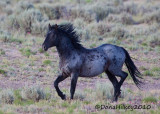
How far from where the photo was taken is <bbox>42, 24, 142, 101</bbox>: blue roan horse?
8.67 m

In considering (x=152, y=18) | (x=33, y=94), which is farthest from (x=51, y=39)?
(x=152, y=18)

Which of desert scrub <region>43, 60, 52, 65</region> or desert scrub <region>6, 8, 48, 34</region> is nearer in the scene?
desert scrub <region>43, 60, 52, 65</region>

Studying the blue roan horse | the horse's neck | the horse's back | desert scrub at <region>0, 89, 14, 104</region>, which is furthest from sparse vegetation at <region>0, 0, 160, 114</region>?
the horse's neck

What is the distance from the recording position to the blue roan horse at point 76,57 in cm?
867

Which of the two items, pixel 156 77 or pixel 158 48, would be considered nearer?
pixel 156 77

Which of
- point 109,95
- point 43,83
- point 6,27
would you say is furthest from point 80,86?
point 6,27

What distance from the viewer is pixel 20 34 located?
1883 cm

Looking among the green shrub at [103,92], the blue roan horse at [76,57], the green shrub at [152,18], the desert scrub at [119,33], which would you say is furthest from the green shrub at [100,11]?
the blue roan horse at [76,57]

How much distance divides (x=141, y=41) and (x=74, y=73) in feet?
36.8

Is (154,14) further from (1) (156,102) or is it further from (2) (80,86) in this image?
(1) (156,102)

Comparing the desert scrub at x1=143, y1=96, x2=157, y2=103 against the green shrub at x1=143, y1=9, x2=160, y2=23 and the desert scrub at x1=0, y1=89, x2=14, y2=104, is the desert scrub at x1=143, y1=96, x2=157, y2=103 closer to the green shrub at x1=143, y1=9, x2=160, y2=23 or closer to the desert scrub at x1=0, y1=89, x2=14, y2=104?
the desert scrub at x1=0, y1=89, x2=14, y2=104

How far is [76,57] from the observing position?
879 centimetres

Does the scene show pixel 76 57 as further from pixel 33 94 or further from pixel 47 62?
pixel 47 62

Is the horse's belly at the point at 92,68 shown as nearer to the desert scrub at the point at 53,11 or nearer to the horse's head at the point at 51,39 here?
the horse's head at the point at 51,39
